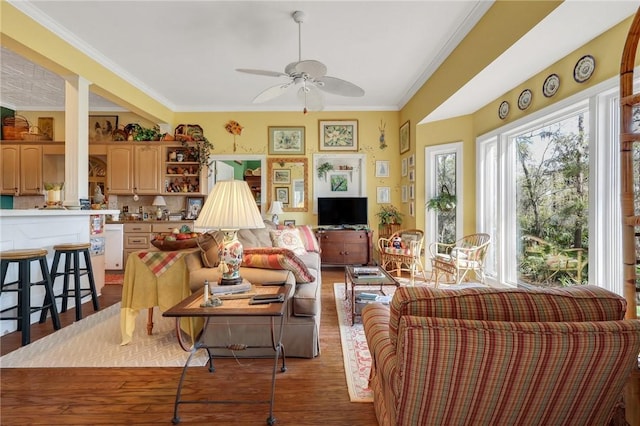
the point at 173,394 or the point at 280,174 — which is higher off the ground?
the point at 280,174

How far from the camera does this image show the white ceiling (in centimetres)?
280

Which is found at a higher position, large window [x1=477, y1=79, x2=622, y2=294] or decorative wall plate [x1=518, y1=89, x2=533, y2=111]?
decorative wall plate [x1=518, y1=89, x2=533, y2=111]

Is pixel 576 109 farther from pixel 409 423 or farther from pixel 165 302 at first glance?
pixel 165 302

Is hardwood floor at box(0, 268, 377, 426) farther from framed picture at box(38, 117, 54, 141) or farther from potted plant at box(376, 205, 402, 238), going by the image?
framed picture at box(38, 117, 54, 141)

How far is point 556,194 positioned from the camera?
10.3ft

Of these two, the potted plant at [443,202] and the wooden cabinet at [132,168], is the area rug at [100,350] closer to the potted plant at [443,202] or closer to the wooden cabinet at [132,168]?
the wooden cabinet at [132,168]

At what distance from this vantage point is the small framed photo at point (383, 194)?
5797 millimetres

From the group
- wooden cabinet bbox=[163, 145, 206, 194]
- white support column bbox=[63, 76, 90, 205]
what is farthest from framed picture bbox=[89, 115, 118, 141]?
white support column bbox=[63, 76, 90, 205]

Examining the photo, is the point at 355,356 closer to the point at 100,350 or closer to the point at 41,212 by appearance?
the point at 100,350

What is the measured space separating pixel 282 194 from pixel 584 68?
14.6 ft

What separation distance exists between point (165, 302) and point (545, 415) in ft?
8.19

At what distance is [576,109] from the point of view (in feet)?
9.17

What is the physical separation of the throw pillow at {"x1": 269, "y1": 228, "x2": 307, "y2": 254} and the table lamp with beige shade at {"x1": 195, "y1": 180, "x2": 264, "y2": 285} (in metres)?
1.86

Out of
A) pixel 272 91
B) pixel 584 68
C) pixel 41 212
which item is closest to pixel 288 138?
pixel 272 91
